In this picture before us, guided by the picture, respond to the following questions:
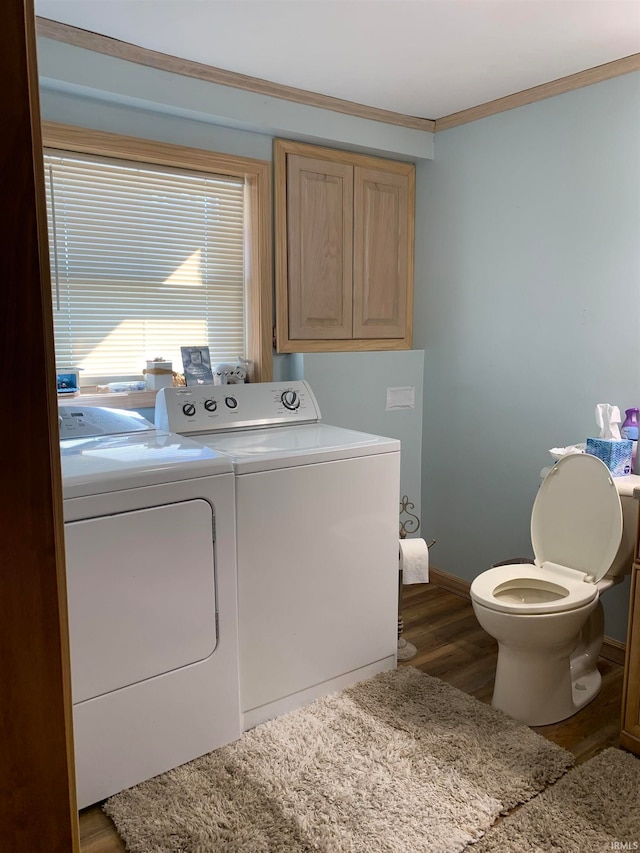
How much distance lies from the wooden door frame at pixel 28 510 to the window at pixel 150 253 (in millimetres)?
2007

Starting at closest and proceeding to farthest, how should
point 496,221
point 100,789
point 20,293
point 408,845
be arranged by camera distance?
point 20,293 < point 408,845 < point 100,789 < point 496,221

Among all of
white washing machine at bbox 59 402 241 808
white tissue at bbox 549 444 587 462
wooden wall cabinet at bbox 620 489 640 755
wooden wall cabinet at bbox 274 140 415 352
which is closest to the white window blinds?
wooden wall cabinet at bbox 274 140 415 352

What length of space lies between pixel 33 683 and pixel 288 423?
2113 mm

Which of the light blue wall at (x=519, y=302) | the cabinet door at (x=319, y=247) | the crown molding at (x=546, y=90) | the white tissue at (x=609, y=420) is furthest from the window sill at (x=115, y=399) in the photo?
the crown molding at (x=546, y=90)

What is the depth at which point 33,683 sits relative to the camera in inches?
30.2

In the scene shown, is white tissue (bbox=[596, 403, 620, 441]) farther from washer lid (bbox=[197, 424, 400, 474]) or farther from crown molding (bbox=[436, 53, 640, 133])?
crown molding (bbox=[436, 53, 640, 133])

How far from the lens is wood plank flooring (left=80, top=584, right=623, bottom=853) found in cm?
185

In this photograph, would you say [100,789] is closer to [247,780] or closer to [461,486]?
[247,780]

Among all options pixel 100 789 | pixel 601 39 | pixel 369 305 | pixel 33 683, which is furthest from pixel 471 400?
pixel 33 683

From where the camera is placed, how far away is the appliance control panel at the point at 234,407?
8.47ft

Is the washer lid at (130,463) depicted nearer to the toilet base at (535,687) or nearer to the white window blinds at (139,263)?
the white window blinds at (139,263)

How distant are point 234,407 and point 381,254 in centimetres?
121

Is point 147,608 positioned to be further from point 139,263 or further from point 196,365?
point 139,263

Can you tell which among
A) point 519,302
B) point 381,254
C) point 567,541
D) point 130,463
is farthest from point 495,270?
point 130,463
